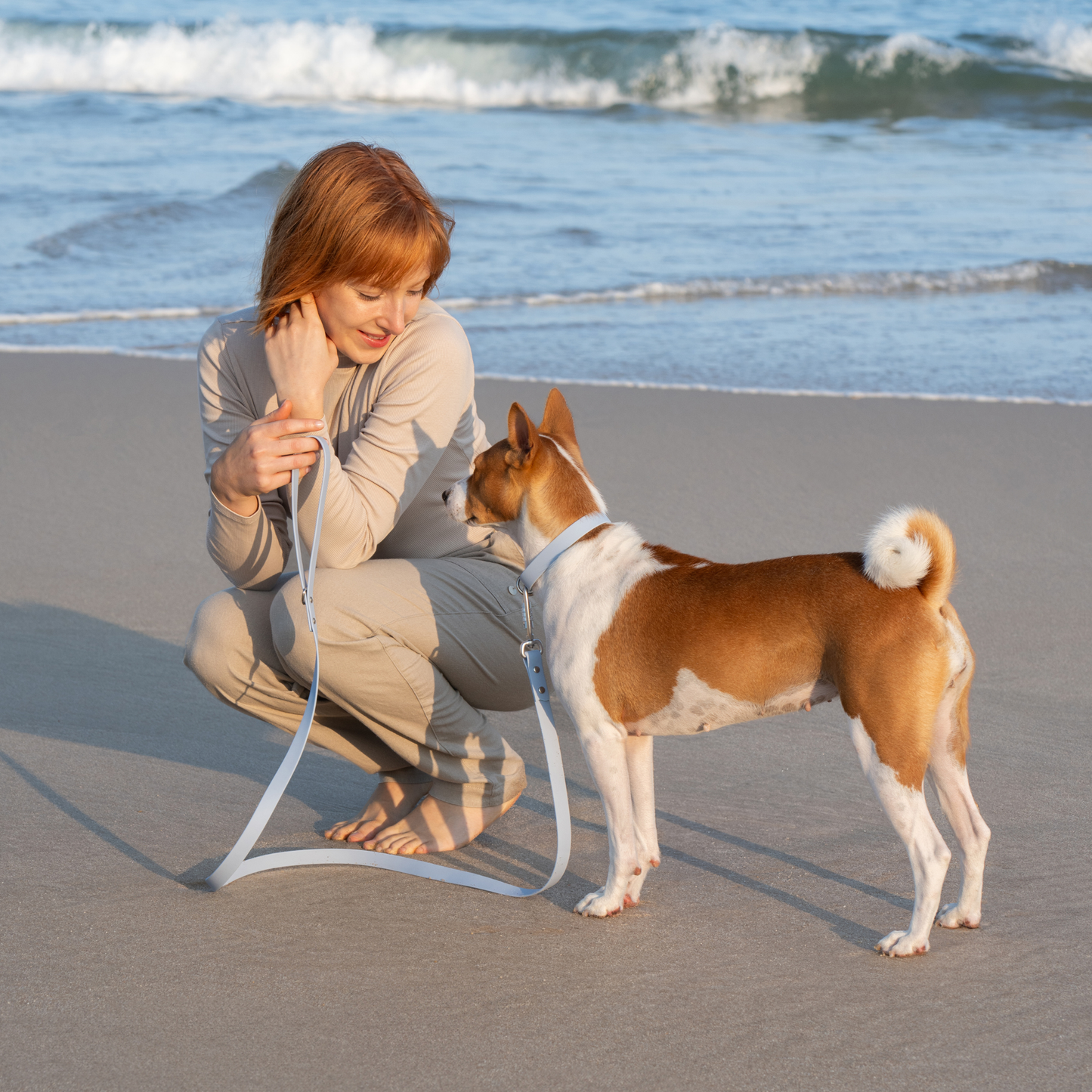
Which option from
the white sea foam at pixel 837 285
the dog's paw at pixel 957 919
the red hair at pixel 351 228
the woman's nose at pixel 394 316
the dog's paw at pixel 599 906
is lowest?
the dog's paw at pixel 599 906

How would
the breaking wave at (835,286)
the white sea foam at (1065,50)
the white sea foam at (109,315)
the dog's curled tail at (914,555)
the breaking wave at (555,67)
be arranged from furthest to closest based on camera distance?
1. the white sea foam at (1065,50)
2. the breaking wave at (555,67)
3. the breaking wave at (835,286)
4. the white sea foam at (109,315)
5. the dog's curled tail at (914,555)

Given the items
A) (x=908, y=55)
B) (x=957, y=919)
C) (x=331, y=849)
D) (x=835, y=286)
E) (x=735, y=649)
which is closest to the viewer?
(x=735, y=649)

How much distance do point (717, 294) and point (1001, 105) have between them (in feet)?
34.0

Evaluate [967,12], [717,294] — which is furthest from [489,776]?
[967,12]

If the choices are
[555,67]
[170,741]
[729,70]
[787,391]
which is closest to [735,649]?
[170,741]

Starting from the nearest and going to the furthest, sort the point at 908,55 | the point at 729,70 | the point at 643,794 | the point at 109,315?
the point at 643,794, the point at 109,315, the point at 908,55, the point at 729,70

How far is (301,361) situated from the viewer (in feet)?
9.64

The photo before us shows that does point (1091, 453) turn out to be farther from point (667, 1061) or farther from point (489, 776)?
point (667, 1061)

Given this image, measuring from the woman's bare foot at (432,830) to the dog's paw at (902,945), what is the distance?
1030mm

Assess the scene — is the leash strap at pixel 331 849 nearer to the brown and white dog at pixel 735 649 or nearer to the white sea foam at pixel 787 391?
the brown and white dog at pixel 735 649

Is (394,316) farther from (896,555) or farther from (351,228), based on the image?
(896,555)

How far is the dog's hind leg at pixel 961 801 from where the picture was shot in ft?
8.78

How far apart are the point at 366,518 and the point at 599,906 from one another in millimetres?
1029

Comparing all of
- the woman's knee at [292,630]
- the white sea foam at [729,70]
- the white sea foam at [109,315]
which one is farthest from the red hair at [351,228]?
the white sea foam at [729,70]
